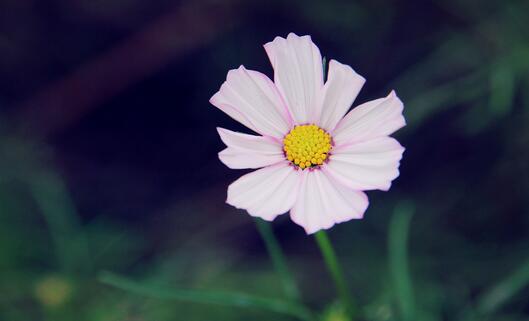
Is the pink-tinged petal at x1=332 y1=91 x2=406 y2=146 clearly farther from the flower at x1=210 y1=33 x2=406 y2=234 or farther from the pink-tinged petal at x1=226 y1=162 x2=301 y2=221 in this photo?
the pink-tinged petal at x1=226 y1=162 x2=301 y2=221

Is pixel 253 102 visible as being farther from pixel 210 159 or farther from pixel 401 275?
pixel 210 159

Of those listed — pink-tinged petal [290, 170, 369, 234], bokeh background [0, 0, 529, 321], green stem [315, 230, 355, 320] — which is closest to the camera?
pink-tinged petal [290, 170, 369, 234]

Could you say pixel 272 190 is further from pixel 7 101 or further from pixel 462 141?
pixel 7 101

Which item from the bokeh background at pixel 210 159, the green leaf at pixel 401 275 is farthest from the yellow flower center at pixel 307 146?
the bokeh background at pixel 210 159

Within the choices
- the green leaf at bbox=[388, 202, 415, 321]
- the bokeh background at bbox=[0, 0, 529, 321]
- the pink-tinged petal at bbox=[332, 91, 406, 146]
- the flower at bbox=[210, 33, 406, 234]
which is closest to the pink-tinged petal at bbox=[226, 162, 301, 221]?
the flower at bbox=[210, 33, 406, 234]

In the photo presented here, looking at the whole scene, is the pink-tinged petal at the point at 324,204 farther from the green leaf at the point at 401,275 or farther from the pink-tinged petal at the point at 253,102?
the green leaf at the point at 401,275

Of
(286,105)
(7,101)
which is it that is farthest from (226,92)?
(7,101)
